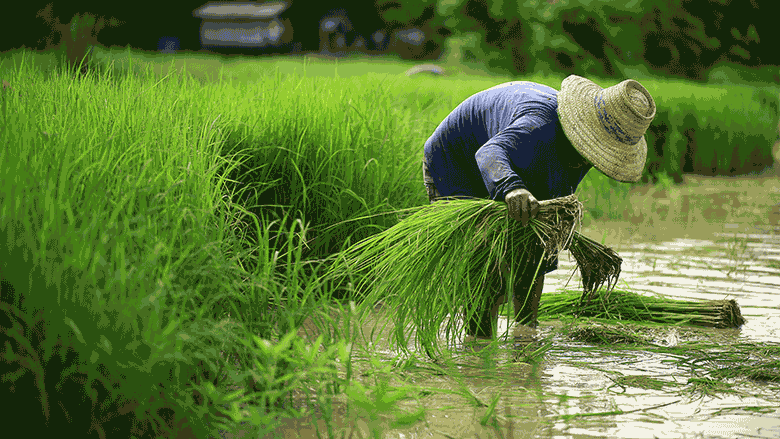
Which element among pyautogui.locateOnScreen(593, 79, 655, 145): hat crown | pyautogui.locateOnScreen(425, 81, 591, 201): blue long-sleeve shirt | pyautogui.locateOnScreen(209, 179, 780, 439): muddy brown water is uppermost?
pyautogui.locateOnScreen(593, 79, 655, 145): hat crown

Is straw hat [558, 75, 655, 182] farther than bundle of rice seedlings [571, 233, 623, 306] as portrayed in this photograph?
No

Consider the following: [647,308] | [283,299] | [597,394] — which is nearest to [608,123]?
[597,394]

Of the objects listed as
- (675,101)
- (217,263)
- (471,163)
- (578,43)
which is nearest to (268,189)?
(471,163)

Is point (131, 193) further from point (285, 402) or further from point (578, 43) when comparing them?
point (578, 43)

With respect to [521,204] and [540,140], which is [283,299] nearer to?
[521,204]

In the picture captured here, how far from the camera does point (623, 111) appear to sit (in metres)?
3.10

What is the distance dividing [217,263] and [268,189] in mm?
1836

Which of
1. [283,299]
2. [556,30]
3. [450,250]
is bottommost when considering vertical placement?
[283,299]

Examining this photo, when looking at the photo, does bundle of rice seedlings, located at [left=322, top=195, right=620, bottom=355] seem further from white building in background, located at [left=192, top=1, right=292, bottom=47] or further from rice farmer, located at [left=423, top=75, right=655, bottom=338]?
white building in background, located at [left=192, top=1, right=292, bottom=47]

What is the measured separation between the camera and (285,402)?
2.54 m

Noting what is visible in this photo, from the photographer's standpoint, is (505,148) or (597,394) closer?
(597,394)

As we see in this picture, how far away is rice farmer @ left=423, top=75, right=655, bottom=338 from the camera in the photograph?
301 centimetres

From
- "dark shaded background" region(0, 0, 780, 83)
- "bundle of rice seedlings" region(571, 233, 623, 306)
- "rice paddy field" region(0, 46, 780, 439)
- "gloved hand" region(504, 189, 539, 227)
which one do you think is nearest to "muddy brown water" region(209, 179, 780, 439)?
"rice paddy field" region(0, 46, 780, 439)

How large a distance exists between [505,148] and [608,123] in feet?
1.51
